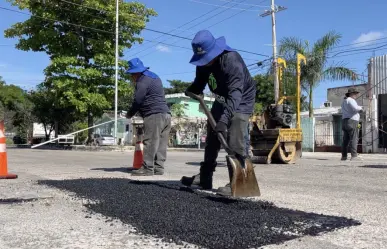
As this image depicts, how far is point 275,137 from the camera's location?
10281mm

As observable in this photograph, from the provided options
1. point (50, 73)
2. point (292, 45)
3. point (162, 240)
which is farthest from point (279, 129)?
point (50, 73)

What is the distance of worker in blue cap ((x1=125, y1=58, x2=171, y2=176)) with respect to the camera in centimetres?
673

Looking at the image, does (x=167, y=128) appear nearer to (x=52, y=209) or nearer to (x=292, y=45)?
(x=52, y=209)

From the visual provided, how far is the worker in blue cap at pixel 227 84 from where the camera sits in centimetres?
449

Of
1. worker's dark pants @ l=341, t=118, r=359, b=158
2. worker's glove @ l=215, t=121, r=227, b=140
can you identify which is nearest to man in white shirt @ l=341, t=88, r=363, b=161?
worker's dark pants @ l=341, t=118, r=359, b=158

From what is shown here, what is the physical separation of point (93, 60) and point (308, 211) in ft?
72.2

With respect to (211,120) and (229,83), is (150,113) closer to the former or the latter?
(211,120)

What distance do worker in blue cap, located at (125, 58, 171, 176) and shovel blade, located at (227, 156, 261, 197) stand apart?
2504 mm

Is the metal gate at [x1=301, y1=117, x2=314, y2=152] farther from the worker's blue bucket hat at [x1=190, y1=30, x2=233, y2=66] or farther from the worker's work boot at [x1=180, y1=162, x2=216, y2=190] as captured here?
the worker's blue bucket hat at [x1=190, y1=30, x2=233, y2=66]

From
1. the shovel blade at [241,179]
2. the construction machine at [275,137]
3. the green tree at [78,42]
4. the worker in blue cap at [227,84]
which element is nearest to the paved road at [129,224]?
the shovel blade at [241,179]

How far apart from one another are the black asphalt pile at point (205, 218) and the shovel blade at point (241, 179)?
0.19 metres

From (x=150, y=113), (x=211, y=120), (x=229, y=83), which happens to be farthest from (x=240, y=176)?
(x=150, y=113)

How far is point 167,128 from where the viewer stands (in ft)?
23.8

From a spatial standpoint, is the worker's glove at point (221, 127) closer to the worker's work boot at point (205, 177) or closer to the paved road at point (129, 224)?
the worker's work boot at point (205, 177)
